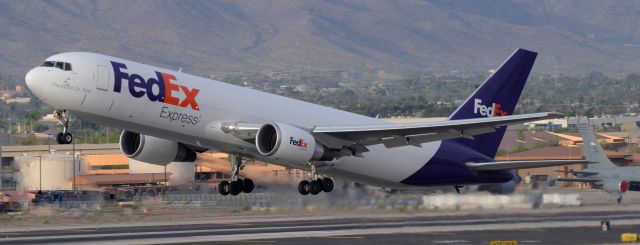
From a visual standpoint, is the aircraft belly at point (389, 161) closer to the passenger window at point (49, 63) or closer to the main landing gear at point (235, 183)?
the main landing gear at point (235, 183)

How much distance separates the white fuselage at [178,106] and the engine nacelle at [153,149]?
8.69 feet

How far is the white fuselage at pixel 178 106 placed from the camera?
57281 millimetres

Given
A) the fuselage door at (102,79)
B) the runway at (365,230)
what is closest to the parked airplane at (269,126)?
the fuselage door at (102,79)

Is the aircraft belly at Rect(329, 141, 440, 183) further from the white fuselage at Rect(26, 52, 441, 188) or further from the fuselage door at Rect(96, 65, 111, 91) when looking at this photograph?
the fuselage door at Rect(96, 65, 111, 91)

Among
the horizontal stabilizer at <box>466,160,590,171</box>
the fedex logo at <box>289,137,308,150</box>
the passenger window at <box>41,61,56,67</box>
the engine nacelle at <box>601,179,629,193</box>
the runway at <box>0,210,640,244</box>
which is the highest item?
the passenger window at <box>41,61,56,67</box>

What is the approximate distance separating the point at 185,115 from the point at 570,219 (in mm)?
24168

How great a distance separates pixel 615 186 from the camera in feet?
280

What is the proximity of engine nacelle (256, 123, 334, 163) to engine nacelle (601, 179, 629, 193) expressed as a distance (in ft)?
93.8

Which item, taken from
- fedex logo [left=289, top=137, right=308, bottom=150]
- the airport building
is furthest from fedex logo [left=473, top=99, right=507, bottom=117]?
the airport building

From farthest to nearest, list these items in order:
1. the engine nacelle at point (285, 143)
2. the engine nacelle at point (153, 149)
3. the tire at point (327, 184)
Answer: the engine nacelle at point (153, 149)
the tire at point (327, 184)
the engine nacelle at point (285, 143)

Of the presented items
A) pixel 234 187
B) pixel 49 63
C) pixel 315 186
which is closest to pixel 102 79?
pixel 49 63

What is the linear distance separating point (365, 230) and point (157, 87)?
16.3 metres

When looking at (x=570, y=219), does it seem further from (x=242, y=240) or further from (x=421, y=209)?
(x=242, y=240)

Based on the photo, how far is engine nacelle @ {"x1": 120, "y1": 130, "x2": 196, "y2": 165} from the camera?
6388 centimetres
